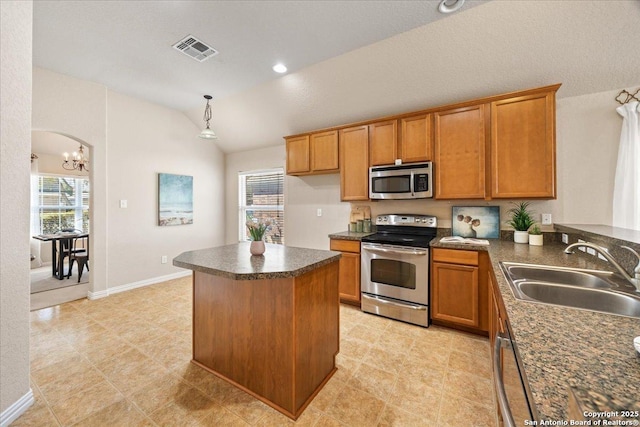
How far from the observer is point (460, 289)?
2.54 m

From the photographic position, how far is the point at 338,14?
2.18 metres

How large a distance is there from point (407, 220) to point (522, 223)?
1.19 meters

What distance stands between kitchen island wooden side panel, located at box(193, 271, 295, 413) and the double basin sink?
1281 mm

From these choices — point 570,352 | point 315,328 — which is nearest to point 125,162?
point 315,328

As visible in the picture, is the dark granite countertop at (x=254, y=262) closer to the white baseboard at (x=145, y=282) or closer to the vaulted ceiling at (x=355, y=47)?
the vaulted ceiling at (x=355, y=47)

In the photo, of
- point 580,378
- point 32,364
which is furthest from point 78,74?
point 580,378

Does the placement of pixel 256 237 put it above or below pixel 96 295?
above

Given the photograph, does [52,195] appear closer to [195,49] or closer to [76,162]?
[76,162]

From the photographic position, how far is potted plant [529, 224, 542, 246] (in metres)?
2.49

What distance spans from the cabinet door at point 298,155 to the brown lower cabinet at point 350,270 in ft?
4.32

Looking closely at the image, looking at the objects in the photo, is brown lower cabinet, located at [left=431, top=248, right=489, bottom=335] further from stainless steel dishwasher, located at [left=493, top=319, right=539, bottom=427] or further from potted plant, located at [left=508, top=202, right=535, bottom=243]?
stainless steel dishwasher, located at [left=493, top=319, right=539, bottom=427]

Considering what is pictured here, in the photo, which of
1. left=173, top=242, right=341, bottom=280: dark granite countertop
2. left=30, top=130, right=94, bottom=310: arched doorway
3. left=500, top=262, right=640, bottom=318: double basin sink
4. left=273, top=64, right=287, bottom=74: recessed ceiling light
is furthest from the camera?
left=30, top=130, right=94, bottom=310: arched doorway

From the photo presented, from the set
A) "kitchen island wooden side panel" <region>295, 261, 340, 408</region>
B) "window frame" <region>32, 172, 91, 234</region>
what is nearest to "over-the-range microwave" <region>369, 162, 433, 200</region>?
"kitchen island wooden side panel" <region>295, 261, 340, 408</region>

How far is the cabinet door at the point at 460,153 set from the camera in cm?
269
